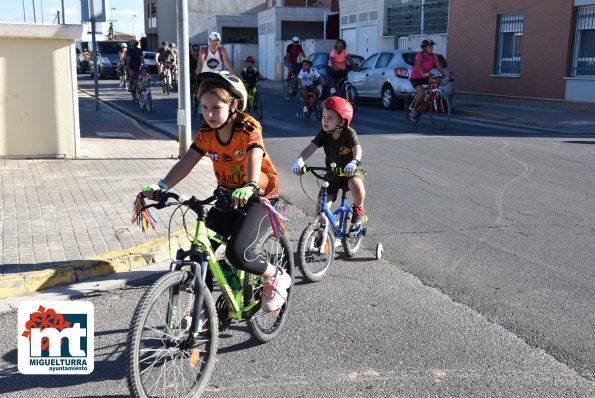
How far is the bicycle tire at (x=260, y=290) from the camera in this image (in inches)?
164

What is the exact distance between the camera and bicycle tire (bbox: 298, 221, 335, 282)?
544 cm

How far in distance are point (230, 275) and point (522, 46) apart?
66.8 ft

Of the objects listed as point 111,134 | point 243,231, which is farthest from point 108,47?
point 243,231

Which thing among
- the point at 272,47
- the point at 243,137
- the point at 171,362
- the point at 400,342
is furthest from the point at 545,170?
the point at 272,47

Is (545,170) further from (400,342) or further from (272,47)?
(272,47)

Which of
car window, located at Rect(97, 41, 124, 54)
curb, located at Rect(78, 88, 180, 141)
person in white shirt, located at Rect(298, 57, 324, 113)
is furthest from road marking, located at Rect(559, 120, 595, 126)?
car window, located at Rect(97, 41, 124, 54)

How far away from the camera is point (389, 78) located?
20.7m

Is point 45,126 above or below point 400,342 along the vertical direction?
above

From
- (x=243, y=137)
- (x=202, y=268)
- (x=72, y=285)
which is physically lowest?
(x=72, y=285)

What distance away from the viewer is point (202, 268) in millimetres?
3559

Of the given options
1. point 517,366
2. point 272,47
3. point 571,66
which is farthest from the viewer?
point 272,47

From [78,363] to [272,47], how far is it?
37.9 meters

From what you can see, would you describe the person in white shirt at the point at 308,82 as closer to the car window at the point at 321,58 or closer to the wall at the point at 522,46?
the car window at the point at 321,58

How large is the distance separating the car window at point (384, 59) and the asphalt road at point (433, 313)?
12547 mm
